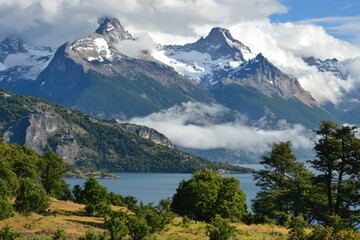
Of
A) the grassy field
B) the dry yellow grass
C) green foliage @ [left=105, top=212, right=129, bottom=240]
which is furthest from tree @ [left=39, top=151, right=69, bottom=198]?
green foliage @ [left=105, top=212, right=129, bottom=240]

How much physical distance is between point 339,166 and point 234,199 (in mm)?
28248

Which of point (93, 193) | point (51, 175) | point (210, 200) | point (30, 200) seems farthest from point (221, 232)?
point (51, 175)

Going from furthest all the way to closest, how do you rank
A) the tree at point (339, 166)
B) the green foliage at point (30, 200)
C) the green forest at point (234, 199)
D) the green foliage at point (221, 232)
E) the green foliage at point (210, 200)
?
1. the green foliage at point (210, 200)
2. the green foliage at point (30, 200)
3. the tree at point (339, 166)
4. the green forest at point (234, 199)
5. the green foliage at point (221, 232)

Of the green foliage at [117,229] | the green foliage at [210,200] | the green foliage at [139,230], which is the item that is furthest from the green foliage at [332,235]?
the green foliage at [210,200]

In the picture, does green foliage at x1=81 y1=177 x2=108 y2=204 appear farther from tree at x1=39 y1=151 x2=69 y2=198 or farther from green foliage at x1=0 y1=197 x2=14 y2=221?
green foliage at x1=0 y1=197 x2=14 y2=221

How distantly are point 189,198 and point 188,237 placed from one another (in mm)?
22354

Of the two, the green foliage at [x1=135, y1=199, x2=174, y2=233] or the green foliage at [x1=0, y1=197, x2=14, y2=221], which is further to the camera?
the green foliage at [x1=135, y1=199, x2=174, y2=233]

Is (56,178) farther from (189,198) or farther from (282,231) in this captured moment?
(282,231)

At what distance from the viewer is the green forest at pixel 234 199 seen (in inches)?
2242

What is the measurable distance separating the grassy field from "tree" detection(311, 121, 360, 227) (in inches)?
282

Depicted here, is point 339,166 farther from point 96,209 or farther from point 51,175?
point 51,175

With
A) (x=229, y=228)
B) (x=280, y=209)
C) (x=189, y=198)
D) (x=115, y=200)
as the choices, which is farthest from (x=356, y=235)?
(x=115, y=200)

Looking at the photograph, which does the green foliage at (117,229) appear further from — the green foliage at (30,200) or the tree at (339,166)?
the tree at (339,166)

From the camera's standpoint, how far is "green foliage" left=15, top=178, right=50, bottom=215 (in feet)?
232
